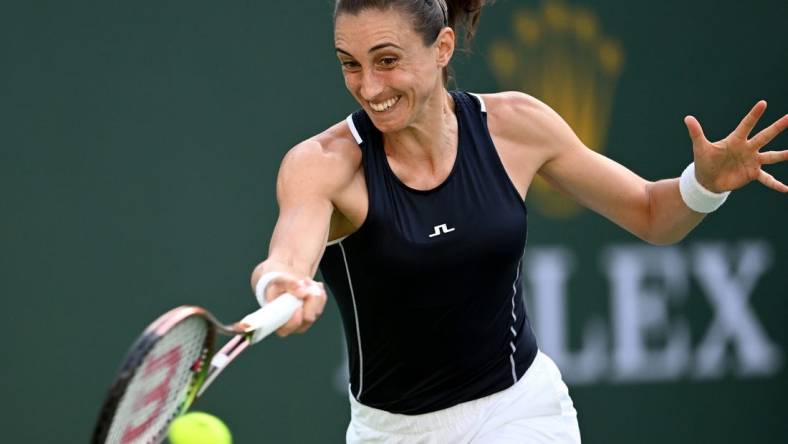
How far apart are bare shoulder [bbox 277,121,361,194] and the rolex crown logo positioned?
7.36ft

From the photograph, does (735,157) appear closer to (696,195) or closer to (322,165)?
(696,195)

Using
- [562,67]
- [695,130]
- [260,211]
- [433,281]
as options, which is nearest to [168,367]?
[433,281]

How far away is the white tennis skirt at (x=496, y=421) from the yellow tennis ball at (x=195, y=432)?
79 centimetres

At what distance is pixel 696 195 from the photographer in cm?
364

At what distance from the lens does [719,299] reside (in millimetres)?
5750

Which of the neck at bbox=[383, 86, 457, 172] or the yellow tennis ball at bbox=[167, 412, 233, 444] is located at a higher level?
the neck at bbox=[383, 86, 457, 172]

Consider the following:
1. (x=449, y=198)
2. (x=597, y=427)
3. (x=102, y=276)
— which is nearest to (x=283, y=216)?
(x=449, y=198)

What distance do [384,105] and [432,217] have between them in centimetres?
29

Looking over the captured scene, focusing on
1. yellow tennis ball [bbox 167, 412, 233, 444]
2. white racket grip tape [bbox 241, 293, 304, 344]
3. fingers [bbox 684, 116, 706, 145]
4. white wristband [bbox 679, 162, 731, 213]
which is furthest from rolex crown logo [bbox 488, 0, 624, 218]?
yellow tennis ball [bbox 167, 412, 233, 444]

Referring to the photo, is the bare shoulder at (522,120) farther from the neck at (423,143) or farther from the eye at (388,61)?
the eye at (388,61)

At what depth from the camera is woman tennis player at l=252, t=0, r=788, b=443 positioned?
330 centimetres

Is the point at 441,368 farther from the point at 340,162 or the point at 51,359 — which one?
the point at 51,359

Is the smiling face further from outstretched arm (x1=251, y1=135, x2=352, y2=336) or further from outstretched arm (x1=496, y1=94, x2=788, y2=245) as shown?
outstretched arm (x1=496, y1=94, x2=788, y2=245)

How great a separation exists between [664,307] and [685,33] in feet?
3.56
